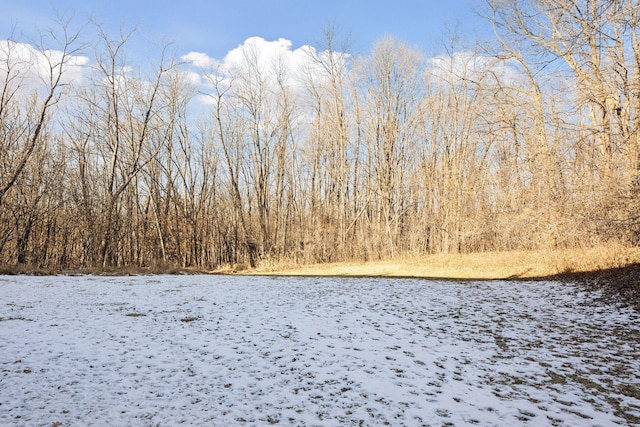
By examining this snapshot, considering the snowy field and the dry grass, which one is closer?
the snowy field

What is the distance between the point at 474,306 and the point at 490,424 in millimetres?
5353

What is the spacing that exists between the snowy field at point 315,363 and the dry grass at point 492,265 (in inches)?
195

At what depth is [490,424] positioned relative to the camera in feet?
9.53

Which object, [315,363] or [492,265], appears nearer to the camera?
[315,363]

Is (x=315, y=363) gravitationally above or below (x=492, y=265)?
below

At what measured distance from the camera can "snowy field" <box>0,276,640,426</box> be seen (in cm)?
308

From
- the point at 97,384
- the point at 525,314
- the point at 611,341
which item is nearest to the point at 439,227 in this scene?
the point at 525,314

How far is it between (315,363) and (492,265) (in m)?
13.1

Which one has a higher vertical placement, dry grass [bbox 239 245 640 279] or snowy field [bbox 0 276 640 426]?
dry grass [bbox 239 245 640 279]

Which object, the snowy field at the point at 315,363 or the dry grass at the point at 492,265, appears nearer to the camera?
the snowy field at the point at 315,363

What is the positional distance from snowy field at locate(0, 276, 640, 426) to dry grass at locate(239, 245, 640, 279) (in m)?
4.94

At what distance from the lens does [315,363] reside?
433 cm

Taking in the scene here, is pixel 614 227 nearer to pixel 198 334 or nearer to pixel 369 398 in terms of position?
pixel 369 398

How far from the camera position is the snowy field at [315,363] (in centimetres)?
308
